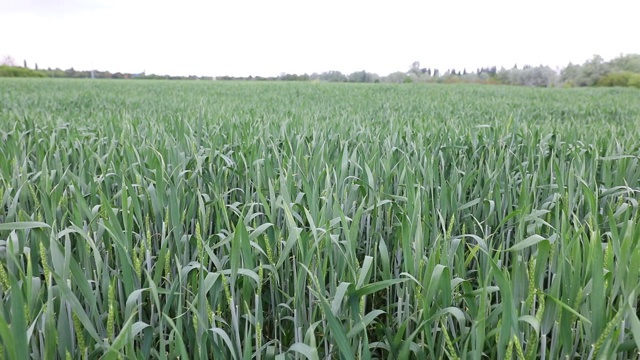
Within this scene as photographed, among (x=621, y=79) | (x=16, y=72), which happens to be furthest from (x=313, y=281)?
(x=16, y=72)

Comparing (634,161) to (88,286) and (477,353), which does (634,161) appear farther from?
(88,286)

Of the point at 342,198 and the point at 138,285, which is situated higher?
the point at 342,198

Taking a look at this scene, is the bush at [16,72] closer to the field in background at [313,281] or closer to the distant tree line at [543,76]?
the distant tree line at [543,76]

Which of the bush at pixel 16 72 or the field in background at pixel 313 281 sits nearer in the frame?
the field in background at pixel 313 281

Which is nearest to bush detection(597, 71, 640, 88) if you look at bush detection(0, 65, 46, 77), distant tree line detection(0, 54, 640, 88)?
distant tree line detection(0, 54, 640, 88)

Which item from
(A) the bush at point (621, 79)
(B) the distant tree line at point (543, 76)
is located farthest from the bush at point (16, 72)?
(A) the bush at point (621, 79)

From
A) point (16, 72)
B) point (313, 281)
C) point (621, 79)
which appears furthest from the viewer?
point (16, 72)

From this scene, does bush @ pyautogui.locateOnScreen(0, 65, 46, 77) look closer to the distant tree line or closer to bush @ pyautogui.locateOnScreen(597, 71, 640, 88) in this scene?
the distant tree line

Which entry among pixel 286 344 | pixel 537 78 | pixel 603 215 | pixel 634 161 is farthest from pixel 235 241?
pixel 537 78

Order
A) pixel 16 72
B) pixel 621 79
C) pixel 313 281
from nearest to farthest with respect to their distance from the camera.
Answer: pixel 313 281
pixel 621 79
pixel 16 72

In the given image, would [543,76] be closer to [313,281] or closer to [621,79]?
[621,79]

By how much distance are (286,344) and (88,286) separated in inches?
22.5

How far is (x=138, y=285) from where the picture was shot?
125 centimetres

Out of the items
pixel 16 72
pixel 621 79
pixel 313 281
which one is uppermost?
pixel 16 72
